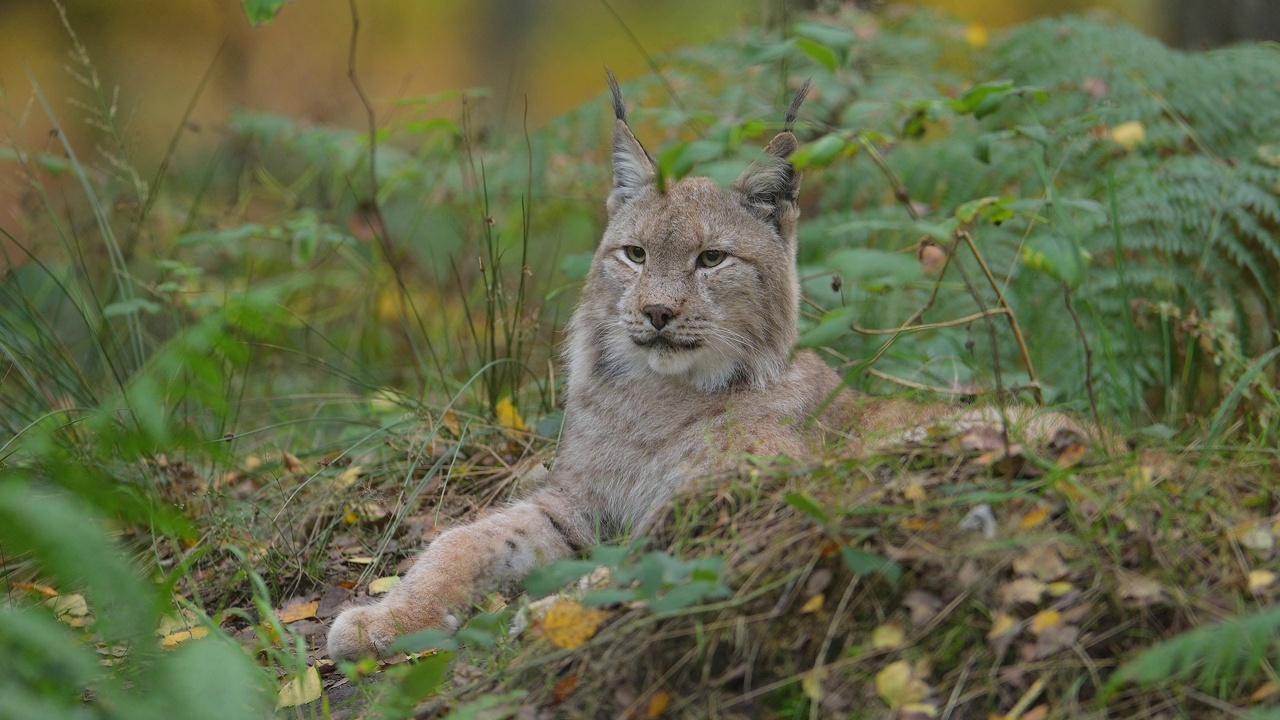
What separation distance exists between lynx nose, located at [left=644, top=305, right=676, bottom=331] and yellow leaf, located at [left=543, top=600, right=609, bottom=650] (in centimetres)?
124

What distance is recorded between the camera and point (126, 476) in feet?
13.4

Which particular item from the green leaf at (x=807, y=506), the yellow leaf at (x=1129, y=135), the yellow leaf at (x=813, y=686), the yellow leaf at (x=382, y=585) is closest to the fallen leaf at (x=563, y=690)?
the yellow leaf at (x=813, y=686)

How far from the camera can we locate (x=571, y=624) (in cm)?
259

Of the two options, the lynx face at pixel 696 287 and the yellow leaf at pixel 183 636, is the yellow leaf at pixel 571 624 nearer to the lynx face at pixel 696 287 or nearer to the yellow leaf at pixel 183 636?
the lynx face at pixel 696 287

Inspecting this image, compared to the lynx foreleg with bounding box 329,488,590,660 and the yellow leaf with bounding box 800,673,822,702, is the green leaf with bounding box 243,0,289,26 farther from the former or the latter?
the yellow leaf with bounding box 800,673,822,702

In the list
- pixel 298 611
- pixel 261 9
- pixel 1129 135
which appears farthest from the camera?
pixel 1129 135

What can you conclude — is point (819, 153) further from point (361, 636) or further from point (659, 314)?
point (361, 636)

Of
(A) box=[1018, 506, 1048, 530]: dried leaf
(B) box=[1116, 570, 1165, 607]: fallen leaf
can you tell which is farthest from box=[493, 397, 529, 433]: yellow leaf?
(B) box=[1116, 570, 1165, 607]: fallen leaf

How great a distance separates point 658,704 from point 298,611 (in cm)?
169

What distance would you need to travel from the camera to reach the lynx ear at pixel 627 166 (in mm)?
4031

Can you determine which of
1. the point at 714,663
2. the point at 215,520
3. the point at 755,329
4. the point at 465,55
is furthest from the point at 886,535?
the point at 465,55

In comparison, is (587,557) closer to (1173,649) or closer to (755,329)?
(755,329)

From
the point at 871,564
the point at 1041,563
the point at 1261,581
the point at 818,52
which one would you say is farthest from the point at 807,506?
the point at 818,52

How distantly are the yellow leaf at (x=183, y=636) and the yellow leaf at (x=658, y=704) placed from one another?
1703 millimetres
